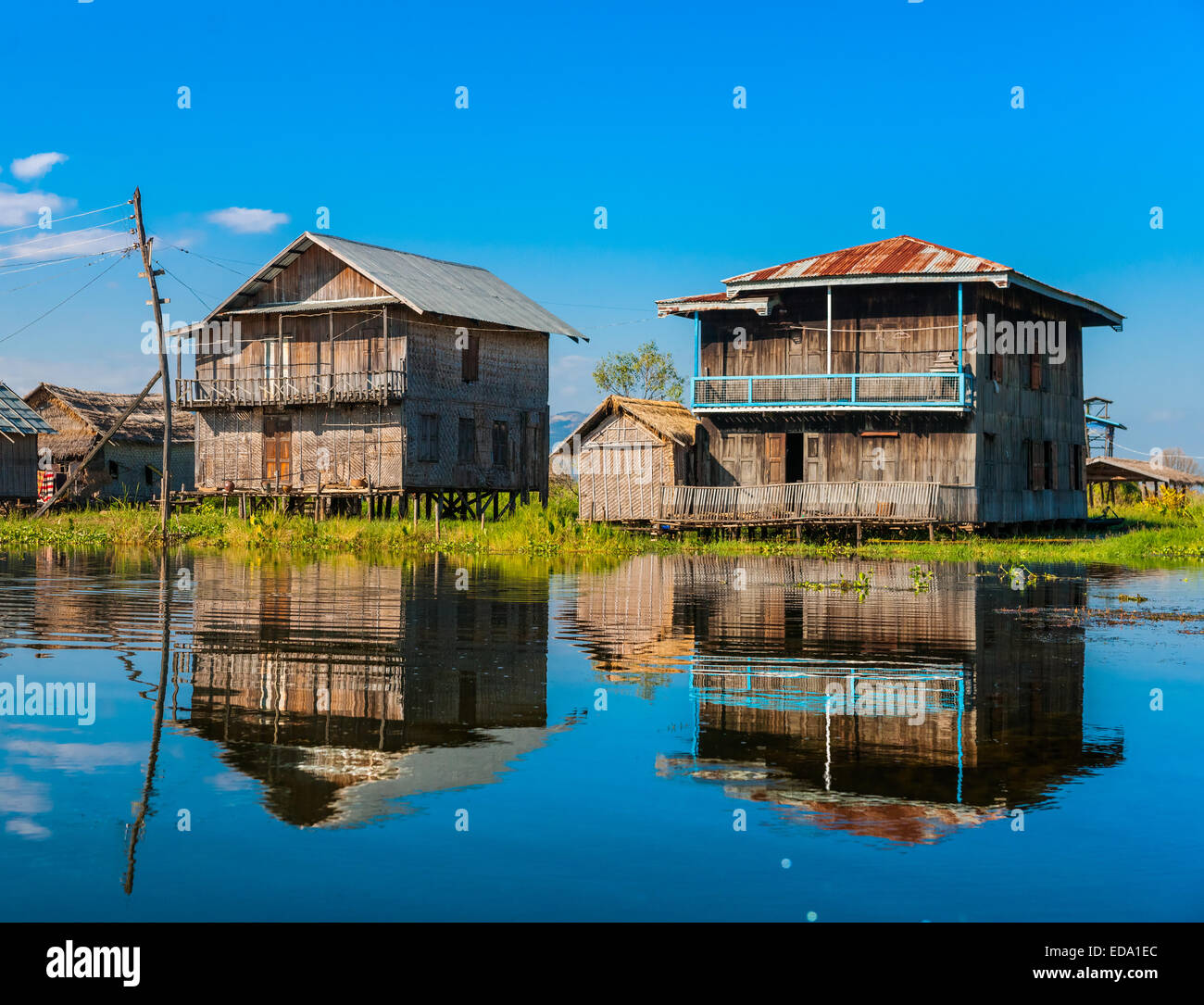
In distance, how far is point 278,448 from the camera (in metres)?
45.7

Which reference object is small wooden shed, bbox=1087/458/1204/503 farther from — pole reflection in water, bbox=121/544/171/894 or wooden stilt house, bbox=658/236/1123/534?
pole reflection in water, bbox=121/544/171/894

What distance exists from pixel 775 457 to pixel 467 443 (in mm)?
12010

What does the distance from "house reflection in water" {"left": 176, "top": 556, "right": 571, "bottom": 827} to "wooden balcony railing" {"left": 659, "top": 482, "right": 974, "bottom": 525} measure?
52.6 feet

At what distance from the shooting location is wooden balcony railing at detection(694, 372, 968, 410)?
35.0m

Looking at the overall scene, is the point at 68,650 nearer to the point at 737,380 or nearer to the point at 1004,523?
the point at 737,380

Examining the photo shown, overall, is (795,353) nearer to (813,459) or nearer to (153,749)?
(813,459)

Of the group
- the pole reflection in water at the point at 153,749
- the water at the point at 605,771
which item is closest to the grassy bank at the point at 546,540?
the water at the point at 605,771

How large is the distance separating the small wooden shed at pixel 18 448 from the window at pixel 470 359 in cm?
1850

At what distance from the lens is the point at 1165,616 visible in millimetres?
17438

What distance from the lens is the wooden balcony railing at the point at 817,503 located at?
111 feet

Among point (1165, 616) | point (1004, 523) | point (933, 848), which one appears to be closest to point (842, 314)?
point (1004, 523)

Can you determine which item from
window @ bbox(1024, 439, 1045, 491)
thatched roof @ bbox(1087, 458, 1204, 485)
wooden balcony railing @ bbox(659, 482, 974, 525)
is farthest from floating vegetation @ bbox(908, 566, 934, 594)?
thatched roof @ bbox(1087, 458, 1204, 485)
